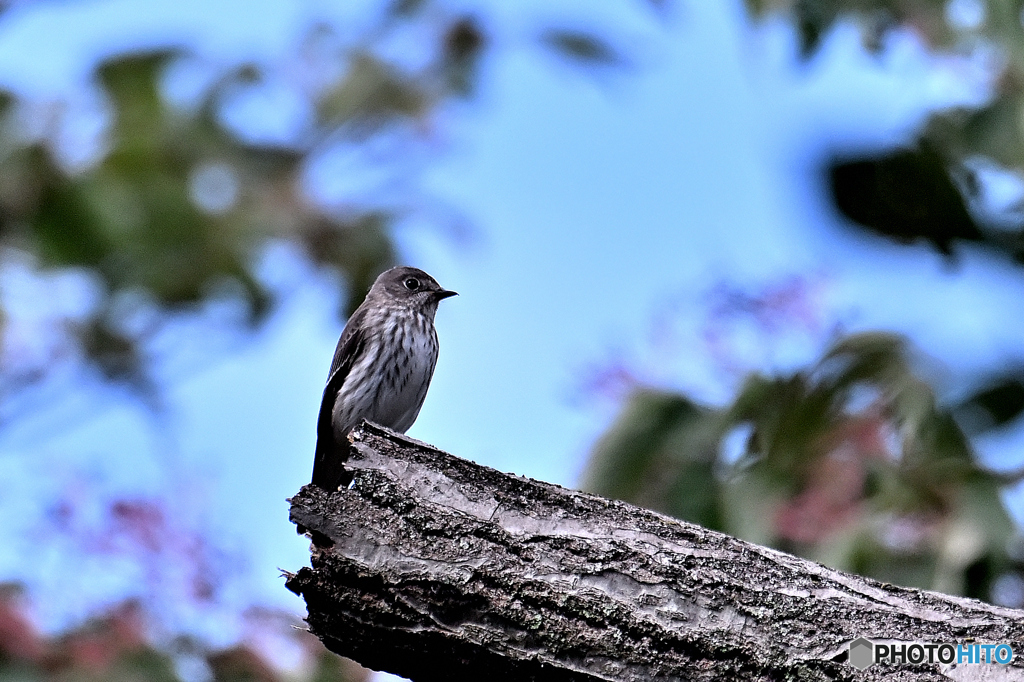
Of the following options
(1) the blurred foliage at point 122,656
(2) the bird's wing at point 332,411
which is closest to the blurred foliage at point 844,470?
(2) the bird's wing at point 332,411

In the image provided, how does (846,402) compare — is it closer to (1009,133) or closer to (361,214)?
(1009,133)

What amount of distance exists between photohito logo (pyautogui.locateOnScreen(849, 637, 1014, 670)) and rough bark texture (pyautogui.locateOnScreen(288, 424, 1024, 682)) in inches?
1.1

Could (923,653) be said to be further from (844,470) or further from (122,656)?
(122,656)

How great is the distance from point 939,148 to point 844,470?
1.83 m

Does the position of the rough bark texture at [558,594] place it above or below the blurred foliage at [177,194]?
below

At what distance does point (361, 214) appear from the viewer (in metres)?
9.41

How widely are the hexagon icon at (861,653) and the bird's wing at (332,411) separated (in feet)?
10.5

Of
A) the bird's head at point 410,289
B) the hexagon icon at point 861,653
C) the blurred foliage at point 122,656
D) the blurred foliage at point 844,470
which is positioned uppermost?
the bird's head at point 410,289

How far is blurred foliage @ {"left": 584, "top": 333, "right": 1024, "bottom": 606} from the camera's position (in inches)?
201

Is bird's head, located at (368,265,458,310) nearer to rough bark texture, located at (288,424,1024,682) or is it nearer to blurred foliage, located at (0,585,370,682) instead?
blurred foliage, located at (0,585,370,682)

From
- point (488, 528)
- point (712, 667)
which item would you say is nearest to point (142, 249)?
point (488, 528)

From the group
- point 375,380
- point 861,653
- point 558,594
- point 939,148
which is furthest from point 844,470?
point 558,594

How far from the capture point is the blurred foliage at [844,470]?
5.10 meters

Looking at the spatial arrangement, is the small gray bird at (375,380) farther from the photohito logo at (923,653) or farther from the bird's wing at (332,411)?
the photohito logo at (923,653)
